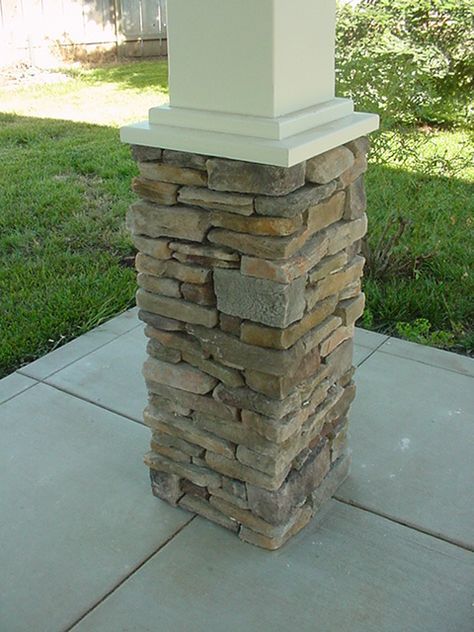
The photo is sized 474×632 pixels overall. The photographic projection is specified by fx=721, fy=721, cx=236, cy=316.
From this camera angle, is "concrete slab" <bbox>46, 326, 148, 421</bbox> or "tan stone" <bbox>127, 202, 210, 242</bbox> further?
"concrete slab" <bbox>46, 326, 148, 421</bbox>

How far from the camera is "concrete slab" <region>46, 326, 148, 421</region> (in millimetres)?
3029

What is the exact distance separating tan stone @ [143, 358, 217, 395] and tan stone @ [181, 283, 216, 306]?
0.76 feet

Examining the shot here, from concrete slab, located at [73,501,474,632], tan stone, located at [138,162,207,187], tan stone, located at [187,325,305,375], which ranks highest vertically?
tan stone, located at [138,162,207,187]

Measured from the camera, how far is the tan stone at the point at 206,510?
2320 millimetres

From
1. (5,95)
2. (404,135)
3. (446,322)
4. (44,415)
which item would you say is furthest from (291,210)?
(5,95)

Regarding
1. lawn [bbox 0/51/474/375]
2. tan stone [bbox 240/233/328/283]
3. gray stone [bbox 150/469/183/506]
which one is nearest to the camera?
tan stone [bbox 240/233/328/283]

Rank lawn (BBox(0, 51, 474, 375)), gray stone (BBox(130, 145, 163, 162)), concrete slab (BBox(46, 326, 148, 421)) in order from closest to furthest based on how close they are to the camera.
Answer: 1. gray stone (BBox(130, 145, 163, 162))
2. concrete slab (BBox(46, 326, 148, 421))
3. lawn (BBox(0, 51, 474, 375))

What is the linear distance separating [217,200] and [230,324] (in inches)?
14.5

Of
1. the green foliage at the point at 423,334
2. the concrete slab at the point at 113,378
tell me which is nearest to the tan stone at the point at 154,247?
the concrete slab at the point at 113,378

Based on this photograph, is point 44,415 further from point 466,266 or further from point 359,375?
point 466,266

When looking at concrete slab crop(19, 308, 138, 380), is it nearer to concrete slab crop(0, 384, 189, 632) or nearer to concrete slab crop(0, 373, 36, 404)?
concrete slab crop(0, 373, 36, 404)

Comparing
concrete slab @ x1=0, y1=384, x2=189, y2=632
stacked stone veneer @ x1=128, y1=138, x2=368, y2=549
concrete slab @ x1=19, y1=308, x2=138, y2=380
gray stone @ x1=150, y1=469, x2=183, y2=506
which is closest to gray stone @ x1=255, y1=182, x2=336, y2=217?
stacked stone veneer @ x1=128, y1=138, x2=368, y2=549

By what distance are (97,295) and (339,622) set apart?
92.9 inches

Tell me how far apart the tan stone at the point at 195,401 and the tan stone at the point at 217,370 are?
9 cm
